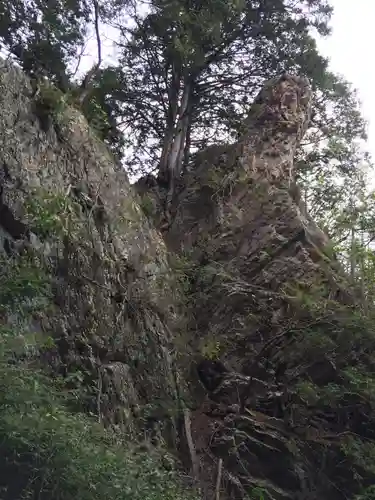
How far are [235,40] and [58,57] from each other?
4.19m

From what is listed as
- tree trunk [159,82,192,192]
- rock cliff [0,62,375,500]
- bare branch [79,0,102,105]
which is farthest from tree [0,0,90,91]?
tree trunk [159,82,192,192]

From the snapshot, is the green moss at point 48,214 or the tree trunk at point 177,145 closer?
the green moss at point 48,214

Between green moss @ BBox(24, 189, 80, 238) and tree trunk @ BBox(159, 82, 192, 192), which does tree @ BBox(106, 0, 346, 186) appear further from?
green moss @ BBox(24, 189, 80, 238)

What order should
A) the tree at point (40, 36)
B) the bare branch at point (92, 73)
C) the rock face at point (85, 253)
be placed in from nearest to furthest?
the rock face at point (85, 253) → the tree at point (40, 36) → the bare branch at point (92, 73)

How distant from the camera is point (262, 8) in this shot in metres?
13.0

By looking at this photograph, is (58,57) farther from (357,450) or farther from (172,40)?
(357,450)

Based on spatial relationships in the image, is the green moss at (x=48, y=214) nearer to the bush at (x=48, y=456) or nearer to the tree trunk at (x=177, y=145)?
the bush at (x=48, y=456)

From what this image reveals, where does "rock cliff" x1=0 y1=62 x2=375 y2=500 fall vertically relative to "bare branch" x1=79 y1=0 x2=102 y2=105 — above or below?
below

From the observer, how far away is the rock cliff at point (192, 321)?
6395 mm

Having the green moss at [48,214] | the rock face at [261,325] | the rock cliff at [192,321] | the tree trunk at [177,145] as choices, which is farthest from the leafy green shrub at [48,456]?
the tree trunk at [177,145]

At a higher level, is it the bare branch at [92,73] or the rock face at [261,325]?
the bare branch at [92,73]

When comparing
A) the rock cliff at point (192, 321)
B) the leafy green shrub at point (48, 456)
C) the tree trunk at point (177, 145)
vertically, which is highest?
the tree trunk at point (177, 145)

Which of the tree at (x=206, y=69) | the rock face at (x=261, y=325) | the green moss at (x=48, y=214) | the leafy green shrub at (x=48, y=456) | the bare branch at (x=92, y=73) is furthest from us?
the tree at (x=206, y=69)

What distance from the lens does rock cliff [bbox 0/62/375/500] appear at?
6395 millimetres
